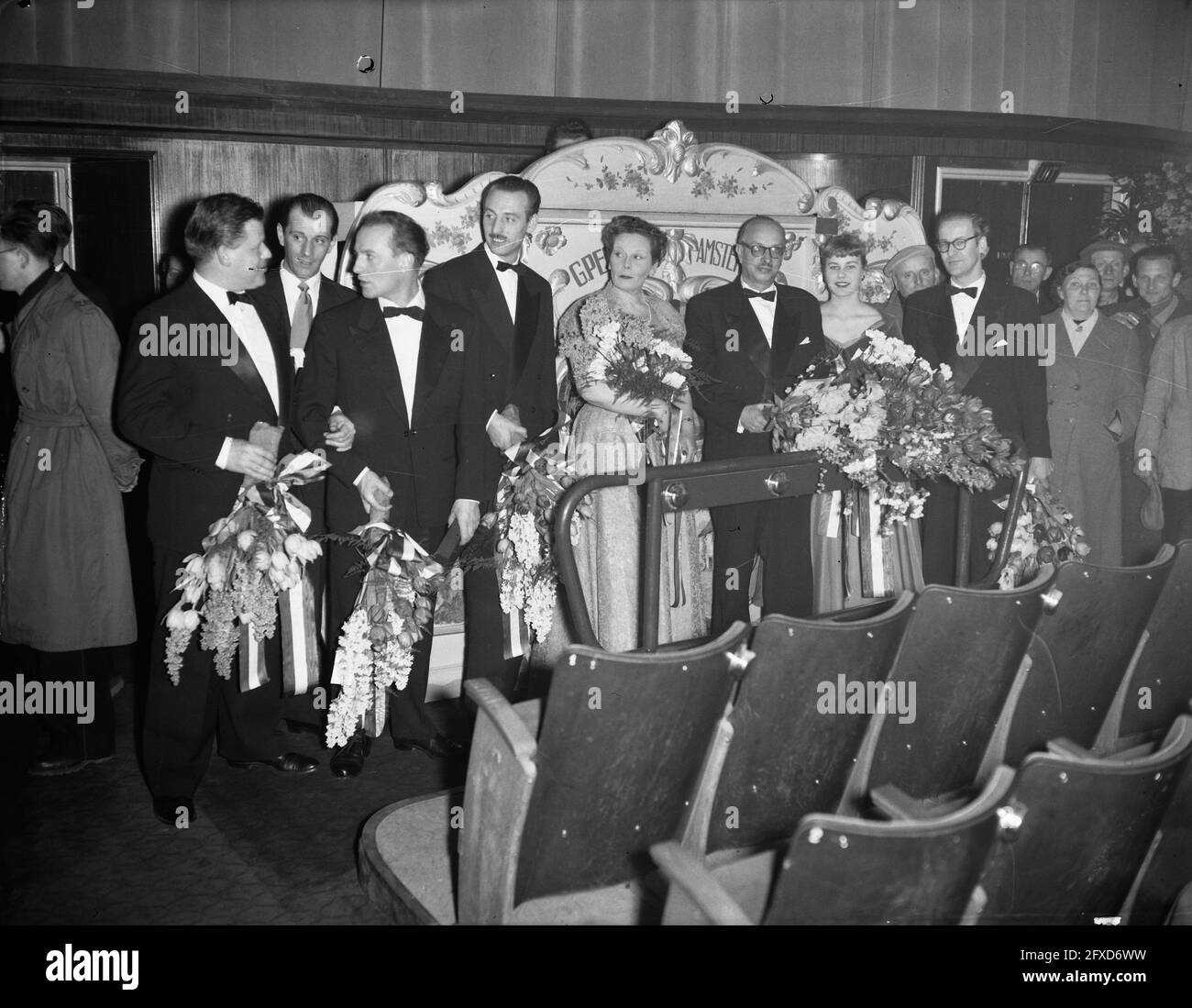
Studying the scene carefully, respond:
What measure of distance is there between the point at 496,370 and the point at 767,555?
130cm

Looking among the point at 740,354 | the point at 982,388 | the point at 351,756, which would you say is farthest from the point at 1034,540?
the point at 351,756

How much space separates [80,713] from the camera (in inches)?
143

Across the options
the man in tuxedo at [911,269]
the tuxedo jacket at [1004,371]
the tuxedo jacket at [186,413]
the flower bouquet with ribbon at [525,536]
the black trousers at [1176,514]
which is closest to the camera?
the tuxedo jacket at [186,413]

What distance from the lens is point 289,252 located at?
3.83 meters

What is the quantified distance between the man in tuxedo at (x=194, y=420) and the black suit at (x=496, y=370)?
0.76 metres

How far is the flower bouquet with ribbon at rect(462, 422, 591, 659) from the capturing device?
365 cm

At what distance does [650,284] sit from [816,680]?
8.92 ft

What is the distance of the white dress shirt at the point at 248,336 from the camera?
3.27 meters

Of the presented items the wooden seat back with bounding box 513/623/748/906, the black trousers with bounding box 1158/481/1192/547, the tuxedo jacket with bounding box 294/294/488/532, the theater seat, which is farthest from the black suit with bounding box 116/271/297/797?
the black trousers with bounding box 1158/481/1192/547

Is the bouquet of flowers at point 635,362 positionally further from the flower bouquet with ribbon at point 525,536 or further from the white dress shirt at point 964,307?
the white dress shirt at point 964,307

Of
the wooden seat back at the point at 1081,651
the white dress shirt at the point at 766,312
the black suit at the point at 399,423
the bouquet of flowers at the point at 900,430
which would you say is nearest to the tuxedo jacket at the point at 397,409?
the black suit at the point at 399,423

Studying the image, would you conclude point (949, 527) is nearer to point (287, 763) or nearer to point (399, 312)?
point (399, 312)

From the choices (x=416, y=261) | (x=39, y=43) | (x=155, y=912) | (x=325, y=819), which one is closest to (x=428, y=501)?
(x=416, y=261)

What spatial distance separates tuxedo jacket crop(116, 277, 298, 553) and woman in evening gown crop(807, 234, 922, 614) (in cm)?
202
